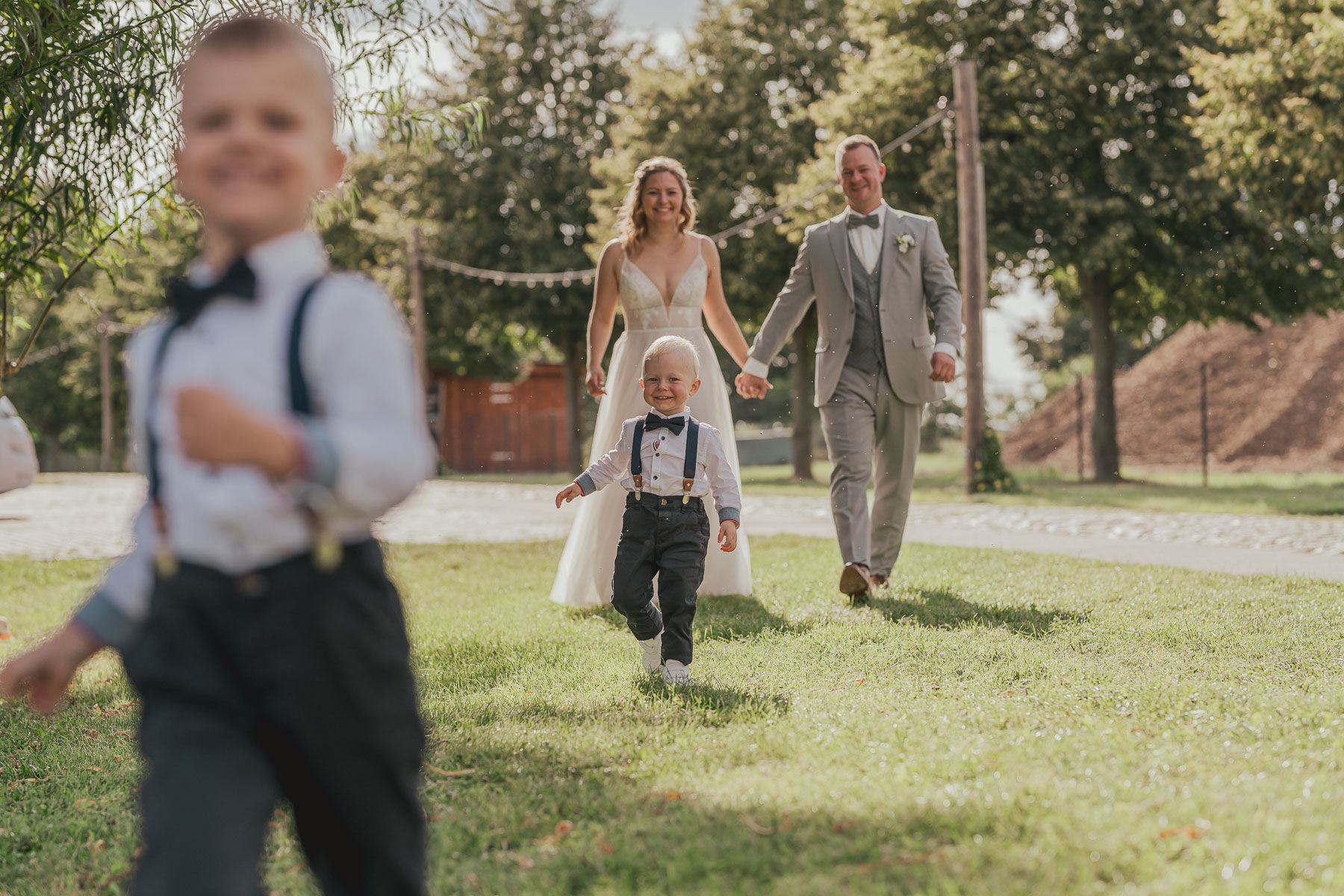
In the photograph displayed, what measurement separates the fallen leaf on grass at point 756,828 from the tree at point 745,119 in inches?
916

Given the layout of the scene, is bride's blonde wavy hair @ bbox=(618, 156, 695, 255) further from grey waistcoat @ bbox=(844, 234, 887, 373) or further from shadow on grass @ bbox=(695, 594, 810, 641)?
shadow on grass @ bbox=(695, 594, 810, 641)

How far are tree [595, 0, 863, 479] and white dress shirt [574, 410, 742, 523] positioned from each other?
70.0 feet

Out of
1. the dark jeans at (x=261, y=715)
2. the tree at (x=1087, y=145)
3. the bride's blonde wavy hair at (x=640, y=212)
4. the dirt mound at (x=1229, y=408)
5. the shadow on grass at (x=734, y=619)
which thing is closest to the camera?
the dark jeans at (x=261, y=715)

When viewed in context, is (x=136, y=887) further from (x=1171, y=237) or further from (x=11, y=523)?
(x=1171, y=237)

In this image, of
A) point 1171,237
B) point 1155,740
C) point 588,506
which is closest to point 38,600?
point 588,506

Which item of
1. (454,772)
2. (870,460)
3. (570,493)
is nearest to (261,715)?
(454,772)

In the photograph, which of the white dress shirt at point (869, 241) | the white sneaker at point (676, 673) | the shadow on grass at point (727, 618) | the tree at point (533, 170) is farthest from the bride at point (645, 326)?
the tree at point (533, 170)

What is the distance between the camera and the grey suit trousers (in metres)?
6.35

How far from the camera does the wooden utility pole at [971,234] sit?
16.4 metres

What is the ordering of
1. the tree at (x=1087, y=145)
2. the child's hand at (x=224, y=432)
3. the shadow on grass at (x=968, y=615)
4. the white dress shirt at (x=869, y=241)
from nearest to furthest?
the child's hand at (x=224, y=432) → the shadow on grass at (x=968, y=615) → the white dress shirt at (x=869, y=241) → the tree at (x=1087, y=145)

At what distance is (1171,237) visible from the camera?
21.1 metres

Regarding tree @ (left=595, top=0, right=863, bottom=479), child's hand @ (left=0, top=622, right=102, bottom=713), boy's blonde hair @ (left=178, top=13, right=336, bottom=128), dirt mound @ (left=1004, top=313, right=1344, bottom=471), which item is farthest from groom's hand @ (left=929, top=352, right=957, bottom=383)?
dirt mound @ (left=1004, top=313, right=1344, bottom=471)

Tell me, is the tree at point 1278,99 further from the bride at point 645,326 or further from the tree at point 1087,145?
the bride at point 645,326

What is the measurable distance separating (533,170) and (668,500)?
27.9 metres
